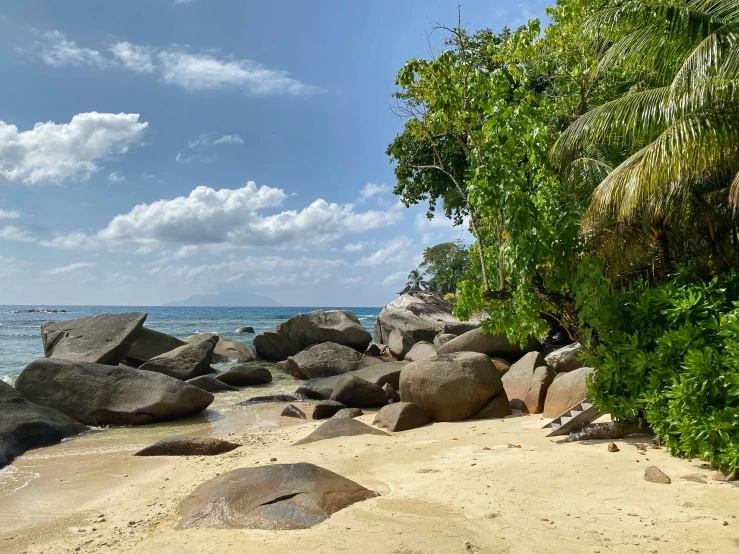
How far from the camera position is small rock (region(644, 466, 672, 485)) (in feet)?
16.5

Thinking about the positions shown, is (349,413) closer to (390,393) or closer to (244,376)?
(390,393)

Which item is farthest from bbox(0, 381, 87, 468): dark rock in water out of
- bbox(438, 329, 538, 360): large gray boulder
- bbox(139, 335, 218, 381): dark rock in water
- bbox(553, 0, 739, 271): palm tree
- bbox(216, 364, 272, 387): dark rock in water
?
bbox(553, 0, 739, 271): palm tree

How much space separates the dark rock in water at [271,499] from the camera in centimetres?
457

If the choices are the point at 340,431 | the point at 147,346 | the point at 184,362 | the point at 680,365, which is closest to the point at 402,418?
the point at 340,431

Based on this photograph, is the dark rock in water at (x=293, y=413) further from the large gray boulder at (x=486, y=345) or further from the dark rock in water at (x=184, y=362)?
the dark rock in water at (x=184, y=362)

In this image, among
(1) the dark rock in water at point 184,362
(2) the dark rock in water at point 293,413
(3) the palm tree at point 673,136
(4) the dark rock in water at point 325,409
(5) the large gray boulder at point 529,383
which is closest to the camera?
(3) the palm tree at point 673,136

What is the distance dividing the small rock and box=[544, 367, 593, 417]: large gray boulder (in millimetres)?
3142

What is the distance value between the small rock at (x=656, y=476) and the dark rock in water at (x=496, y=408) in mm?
4202

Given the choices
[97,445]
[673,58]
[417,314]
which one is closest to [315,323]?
[417,314]

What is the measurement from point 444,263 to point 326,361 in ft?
132

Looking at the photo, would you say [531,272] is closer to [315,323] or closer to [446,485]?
[446,485]

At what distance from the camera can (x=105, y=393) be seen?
36.8ft

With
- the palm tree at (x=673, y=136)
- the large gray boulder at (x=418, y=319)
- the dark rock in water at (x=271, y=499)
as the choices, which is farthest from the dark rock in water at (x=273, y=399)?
the large gray boulder at (x=418, y=319)

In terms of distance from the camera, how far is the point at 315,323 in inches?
945
